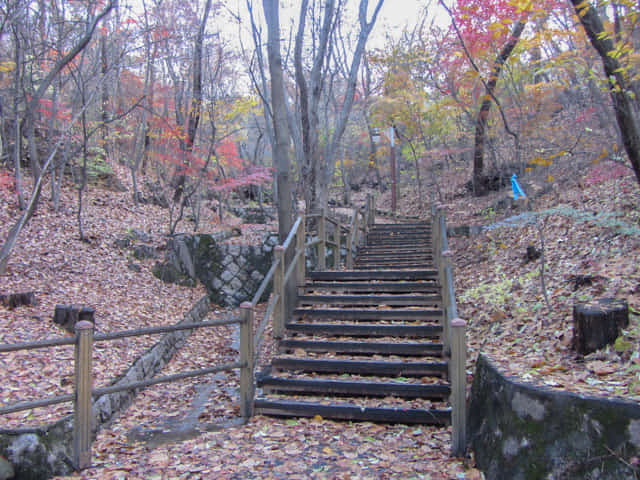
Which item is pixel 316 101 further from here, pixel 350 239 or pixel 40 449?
pixel 40 449

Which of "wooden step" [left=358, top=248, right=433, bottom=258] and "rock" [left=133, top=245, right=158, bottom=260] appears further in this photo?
"rock" [left=133, top=245, right=158, bottom=260]

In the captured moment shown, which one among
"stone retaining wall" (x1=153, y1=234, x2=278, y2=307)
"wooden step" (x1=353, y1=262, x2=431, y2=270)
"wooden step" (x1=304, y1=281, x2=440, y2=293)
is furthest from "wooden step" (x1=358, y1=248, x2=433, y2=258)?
"wooden step" (x1=304, y1=281, x2=440, y2=293)

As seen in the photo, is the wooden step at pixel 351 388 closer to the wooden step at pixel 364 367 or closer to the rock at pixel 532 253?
the wooden step at pixel 364 367

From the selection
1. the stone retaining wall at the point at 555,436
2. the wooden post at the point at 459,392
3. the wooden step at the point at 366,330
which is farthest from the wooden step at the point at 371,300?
the stone retaining wall at the point at 555,436

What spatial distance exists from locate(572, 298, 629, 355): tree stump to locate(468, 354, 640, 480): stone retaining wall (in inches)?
53.4

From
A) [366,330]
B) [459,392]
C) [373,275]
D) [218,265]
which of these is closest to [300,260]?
[373,275]

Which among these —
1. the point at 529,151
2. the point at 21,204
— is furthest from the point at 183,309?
the point at 529,151

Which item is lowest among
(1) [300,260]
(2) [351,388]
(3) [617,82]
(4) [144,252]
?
(2) [351,388]

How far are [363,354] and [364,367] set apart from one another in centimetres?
44

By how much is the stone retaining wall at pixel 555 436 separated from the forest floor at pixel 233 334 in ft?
0.75

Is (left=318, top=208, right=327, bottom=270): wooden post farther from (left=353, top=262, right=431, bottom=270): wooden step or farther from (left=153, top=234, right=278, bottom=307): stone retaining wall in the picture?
(left=153, top=234, right=278, bottom=307): stone retaining wall

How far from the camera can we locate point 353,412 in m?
4.97

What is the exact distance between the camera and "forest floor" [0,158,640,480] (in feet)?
12.9

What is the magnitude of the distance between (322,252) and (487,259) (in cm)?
399
